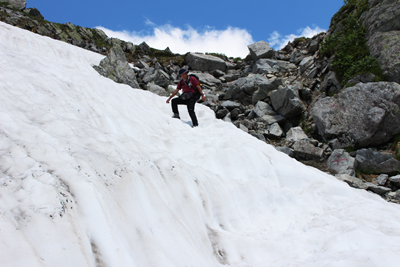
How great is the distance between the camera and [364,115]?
9.57m

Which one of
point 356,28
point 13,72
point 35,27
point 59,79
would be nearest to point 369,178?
point 356,28

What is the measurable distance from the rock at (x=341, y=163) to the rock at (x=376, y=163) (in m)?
0.27

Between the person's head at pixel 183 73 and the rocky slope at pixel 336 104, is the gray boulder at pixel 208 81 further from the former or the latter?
the person's head at pixel 183 73

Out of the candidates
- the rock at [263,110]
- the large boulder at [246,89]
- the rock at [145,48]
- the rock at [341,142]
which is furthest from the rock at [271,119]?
the rock at [145,48]

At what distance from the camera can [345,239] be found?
3377 mm

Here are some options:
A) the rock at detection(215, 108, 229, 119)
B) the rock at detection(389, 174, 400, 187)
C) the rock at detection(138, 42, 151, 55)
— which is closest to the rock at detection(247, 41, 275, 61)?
the rock at detection(138, 42, 151, 55)

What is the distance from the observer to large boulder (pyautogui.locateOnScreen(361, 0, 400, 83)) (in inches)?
401

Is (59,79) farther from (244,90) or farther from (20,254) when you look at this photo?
(244,90)

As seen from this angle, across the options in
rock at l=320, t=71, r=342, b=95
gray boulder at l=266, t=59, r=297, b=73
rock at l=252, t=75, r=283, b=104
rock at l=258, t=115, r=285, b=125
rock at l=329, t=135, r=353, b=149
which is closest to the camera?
rock at l=329, t=135, r=353, b=149

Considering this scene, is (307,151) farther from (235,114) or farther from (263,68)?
(263,68)

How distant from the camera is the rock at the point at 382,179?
750cm

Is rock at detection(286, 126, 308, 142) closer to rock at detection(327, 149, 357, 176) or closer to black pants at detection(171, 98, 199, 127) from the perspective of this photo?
rock at detection(327, 149, 357, 176)

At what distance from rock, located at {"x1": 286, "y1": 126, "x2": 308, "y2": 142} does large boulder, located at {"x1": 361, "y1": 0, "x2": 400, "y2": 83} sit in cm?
427

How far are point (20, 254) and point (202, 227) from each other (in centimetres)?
239
